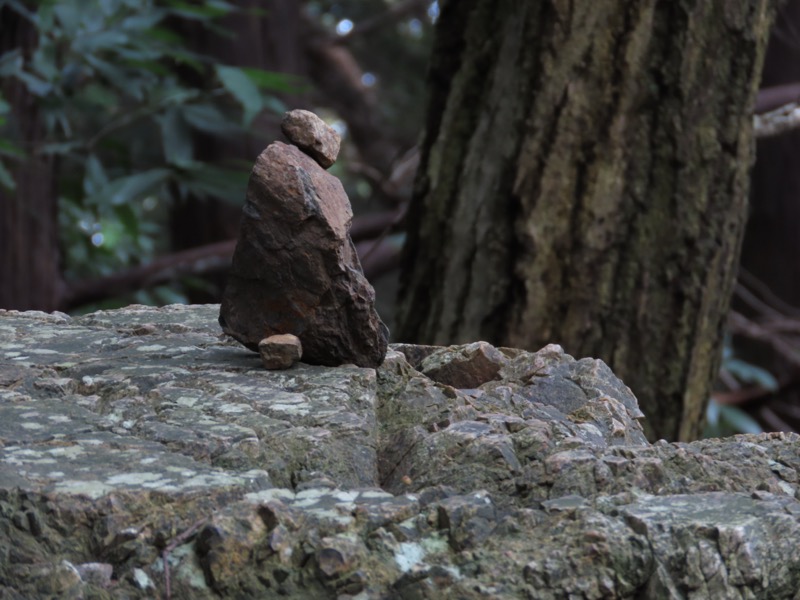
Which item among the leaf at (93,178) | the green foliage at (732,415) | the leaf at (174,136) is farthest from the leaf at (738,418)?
the leaf at (93,178)

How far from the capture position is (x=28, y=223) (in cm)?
404

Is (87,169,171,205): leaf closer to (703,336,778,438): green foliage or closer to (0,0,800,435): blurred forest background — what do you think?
(0,0,800,435): blurred forest background

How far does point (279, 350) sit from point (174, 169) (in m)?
2.93

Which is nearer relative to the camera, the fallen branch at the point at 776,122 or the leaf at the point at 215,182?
the fallen branch at the point at 776,122

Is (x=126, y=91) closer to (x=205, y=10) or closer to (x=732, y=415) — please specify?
(x=205, y=10)

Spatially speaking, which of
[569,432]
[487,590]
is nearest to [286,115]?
[569,432]

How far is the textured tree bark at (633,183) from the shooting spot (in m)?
2.46

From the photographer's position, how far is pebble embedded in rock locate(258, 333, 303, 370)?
1.33m

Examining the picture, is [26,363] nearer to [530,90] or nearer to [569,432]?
[569,432]

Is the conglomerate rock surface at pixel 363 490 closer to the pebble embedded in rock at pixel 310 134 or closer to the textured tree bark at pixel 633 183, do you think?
the pebble embedded in rock at pixel 310 134

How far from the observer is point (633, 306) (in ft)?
8.17

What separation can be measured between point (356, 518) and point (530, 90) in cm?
174

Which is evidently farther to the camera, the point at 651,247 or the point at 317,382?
the point at 651,247

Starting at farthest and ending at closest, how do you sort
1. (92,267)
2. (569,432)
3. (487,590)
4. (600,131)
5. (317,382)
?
(92,267), (600,131), (317,382), (569,432), (487,590)
